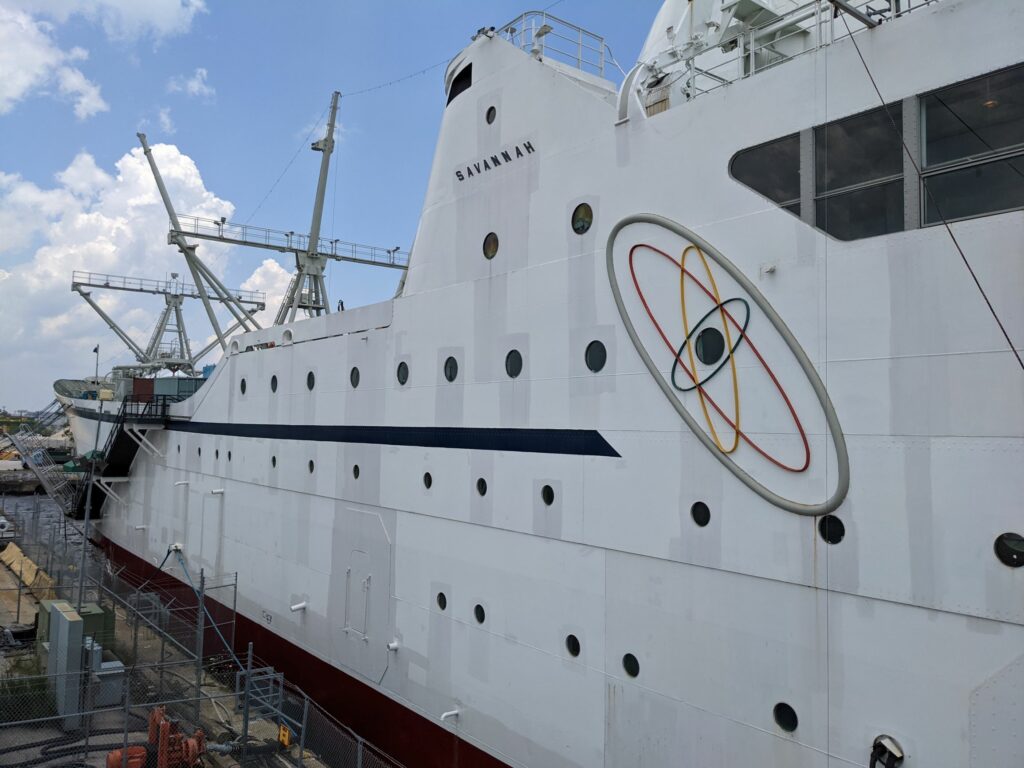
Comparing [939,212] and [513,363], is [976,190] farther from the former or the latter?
[513,363]

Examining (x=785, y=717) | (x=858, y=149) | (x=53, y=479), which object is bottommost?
(x=785, y=717)

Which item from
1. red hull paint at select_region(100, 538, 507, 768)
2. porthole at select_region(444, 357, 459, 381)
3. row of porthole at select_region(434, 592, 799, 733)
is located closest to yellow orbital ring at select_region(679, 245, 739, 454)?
row of porthole at select_region(434, 592, 799, 733)

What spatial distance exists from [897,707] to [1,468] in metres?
77.0

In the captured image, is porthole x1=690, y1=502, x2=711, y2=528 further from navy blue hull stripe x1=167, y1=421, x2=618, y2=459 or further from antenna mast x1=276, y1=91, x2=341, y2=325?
antenna mast x1=276, y1=91, x2=341, y2=325

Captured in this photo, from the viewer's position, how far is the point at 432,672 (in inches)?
370

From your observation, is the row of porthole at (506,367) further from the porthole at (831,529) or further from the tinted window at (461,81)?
the tinted window at (461,81)

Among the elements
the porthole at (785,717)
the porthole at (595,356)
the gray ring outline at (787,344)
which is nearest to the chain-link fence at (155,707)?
the porthole at (785,717)

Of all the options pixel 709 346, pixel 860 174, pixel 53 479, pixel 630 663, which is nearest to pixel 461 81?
pixel 709 346

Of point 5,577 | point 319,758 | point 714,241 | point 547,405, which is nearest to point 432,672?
point 319,758

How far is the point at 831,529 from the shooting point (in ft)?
18.1

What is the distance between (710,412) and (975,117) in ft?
9.47

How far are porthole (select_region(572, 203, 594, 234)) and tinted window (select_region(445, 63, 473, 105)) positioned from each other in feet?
10.6

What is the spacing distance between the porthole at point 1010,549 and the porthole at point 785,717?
201cm

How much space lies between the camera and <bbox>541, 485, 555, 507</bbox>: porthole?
7.90m
